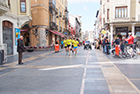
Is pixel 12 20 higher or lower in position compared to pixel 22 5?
lower

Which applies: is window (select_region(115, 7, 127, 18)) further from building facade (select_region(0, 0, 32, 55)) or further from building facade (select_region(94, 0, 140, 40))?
Result: building facade (select_region(0, 0, 32, 55))

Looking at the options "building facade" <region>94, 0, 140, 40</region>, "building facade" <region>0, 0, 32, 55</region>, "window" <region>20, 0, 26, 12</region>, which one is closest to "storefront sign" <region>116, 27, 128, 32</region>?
"building facade" <region>94, 0, 140, 40</region>

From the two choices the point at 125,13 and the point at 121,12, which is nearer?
the point at 125,13

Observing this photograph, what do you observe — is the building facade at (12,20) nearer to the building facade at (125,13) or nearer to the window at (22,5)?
the window at (22,5)

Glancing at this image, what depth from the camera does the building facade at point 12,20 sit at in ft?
47.9

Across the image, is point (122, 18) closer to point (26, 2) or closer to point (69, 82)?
point (26, 2)

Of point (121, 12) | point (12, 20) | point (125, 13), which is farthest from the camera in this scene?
point (121, 12)

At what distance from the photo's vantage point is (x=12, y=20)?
627 inches

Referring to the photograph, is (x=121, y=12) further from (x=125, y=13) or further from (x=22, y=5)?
(x=22, y=5)

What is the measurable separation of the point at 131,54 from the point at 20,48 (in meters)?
8.08

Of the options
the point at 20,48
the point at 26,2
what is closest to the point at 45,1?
the point at 26,2

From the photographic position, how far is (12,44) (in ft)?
Answer: 53.0

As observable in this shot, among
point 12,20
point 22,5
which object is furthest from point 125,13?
point 12,20

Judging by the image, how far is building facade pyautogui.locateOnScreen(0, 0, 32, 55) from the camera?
14.6 metres
